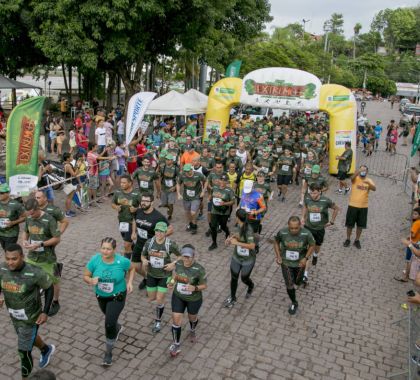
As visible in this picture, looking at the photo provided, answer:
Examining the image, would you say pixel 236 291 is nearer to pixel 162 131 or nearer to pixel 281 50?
pixel 162 131

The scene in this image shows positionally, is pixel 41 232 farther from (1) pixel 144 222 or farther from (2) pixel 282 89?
(2) pixel 282 89

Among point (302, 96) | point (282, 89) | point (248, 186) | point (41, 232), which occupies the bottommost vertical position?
point (41, 232)

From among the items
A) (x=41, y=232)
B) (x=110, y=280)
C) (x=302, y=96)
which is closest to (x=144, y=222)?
(x=41, y=232)

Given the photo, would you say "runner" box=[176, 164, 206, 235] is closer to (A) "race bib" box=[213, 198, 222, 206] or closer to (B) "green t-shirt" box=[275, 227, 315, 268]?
(A) "race bib" box=[213, 198, 222, 206]

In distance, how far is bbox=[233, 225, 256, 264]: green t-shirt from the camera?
6.69m

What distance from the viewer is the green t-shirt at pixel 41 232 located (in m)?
6.32

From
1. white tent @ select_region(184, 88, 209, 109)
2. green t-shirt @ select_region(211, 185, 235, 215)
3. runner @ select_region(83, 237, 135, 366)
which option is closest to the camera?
runner @ select_region(83, 237, 135, 366)

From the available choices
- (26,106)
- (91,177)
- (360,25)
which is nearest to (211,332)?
(26,106)

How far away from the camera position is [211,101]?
59.7 feet

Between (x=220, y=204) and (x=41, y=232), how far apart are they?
12.5 feet

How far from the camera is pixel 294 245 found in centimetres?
671

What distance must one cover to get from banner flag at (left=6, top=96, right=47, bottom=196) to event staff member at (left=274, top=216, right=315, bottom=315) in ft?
15.9

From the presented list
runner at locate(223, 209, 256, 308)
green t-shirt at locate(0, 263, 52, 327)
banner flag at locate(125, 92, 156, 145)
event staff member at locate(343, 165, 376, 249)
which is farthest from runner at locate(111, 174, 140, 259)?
banner flag at locate(125, 92, 156, 145)

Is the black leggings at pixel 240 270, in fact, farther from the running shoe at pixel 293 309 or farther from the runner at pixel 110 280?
the runner at pixel 110 280
